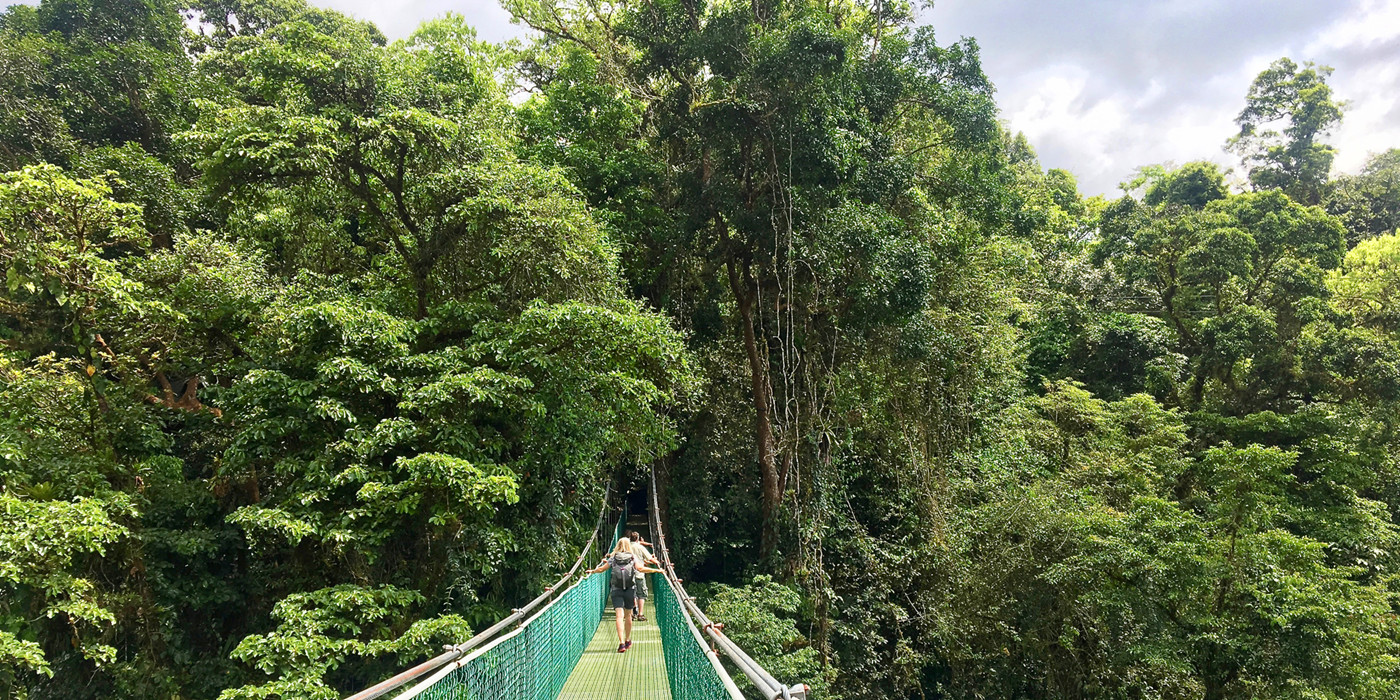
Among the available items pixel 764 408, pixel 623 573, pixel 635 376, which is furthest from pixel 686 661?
pixel 764 408

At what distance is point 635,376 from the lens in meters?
5.58

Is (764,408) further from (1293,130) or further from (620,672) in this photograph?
(1293,130)

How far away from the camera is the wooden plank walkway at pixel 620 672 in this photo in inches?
138

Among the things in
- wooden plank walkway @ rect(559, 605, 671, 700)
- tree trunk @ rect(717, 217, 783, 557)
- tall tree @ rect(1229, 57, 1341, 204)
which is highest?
tall tree @ rect(1229, 57, 1341, 204)

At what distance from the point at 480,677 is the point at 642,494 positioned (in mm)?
11455

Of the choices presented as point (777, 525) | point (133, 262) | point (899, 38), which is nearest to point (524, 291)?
point (133, 262)

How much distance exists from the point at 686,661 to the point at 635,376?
2.98m

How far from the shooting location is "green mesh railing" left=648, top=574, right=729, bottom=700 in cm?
211

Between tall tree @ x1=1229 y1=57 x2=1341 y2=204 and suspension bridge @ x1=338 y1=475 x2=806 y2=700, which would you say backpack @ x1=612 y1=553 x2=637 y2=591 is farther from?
tall tree @ x1=1229 y1=57 x2=1341 y2=204

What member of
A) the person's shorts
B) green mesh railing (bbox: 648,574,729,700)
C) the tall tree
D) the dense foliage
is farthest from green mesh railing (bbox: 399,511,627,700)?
the tall tree

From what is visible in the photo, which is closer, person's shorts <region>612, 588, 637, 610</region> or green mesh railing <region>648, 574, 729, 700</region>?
green mesh railing <region>648, 574, 729, 700</region>

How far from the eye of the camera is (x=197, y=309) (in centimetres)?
468

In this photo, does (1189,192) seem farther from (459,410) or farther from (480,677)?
(480,677)

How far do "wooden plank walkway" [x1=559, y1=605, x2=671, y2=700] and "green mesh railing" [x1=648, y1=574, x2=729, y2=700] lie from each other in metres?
0.13
